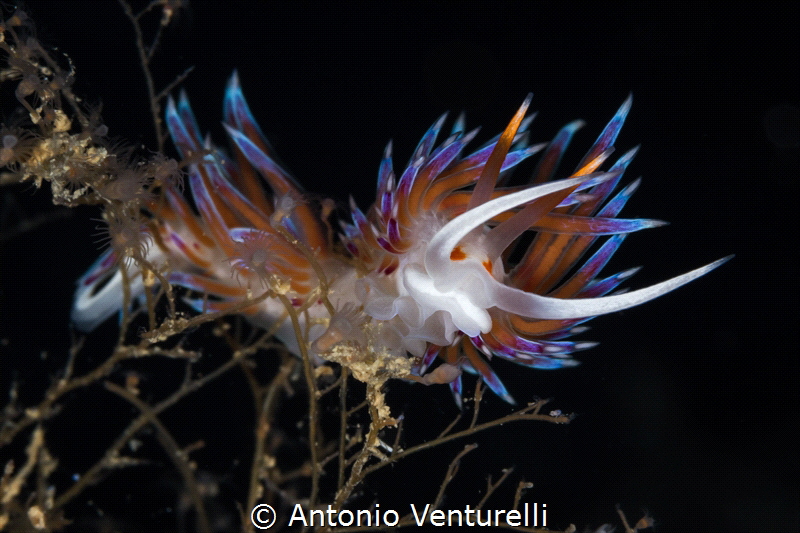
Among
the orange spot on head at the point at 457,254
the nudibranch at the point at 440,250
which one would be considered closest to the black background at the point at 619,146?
the nudibranch at the point at 440,250

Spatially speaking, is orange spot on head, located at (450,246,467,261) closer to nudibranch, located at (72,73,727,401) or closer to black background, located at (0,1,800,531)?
nudibranch, located at (72,73,727,401)

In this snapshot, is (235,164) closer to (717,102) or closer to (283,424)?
(283,424)

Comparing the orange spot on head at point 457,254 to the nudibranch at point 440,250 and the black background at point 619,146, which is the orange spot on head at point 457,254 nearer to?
the nudibranch at point 440,250

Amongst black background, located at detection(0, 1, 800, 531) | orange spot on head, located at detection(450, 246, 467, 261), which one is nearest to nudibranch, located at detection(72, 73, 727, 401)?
orange spot on head, located at detection(450, 246, 467, 261)

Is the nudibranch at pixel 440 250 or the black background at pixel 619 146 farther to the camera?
the black background at pixel 619 146

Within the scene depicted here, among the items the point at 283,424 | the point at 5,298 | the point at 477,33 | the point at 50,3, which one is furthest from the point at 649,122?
the point at 5,298

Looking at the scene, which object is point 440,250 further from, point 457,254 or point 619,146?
point 619,146
